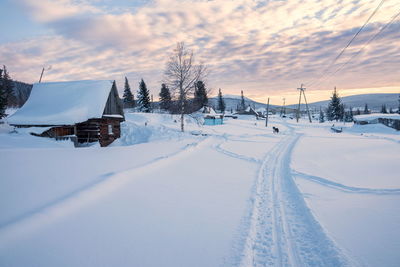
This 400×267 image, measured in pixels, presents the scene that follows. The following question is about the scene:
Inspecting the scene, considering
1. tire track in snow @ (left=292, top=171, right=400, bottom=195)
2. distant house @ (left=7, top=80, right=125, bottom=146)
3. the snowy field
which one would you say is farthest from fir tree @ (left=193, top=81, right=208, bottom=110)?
tire track in snow @ (left=292, top=171, right=400, bottom=195)

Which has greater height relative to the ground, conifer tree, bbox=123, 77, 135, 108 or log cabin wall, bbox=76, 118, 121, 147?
conifer tree, bbox=123, 77, 135, 108

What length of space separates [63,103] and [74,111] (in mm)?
2386

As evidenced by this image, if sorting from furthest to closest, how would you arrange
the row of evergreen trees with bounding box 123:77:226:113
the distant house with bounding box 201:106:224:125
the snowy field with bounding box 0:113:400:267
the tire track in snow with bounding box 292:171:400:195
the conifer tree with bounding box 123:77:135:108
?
the conifer tree with bounding box 123:77:135:108 < the distant house with bounding box 201:106:224:125 < the row of evergreen trees with bounding box 123:77:226:113 < the tire track in snow with bounding box 292:171:400:195 < the snowy field with bounding box 0:113:400:267

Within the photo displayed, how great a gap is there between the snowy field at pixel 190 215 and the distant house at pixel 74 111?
8.20 meters

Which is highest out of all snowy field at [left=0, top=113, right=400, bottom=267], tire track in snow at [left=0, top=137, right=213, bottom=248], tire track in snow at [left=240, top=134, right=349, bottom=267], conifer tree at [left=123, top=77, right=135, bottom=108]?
conifer tree at [left=123, top=77, right=135, bottom=108]

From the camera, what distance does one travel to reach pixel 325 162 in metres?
10.4

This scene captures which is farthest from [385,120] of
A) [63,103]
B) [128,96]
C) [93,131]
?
[128,96]

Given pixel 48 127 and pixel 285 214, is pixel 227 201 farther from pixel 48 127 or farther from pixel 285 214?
pixel 48 127

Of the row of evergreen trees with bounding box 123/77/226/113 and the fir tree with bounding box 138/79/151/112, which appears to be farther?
the fir tree with bounding box 138/79/151/112

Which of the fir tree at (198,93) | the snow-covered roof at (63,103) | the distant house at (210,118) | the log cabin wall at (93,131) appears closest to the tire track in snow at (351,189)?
the snow-covered roof at (63,103)

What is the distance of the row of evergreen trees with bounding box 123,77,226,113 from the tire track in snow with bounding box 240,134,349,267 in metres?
18.7

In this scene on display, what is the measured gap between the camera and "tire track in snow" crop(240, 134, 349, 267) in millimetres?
3336

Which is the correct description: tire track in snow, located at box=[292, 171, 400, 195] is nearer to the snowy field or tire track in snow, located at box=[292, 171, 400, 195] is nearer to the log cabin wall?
the snowy field

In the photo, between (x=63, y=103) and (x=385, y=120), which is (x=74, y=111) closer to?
(x=63, y=103)
